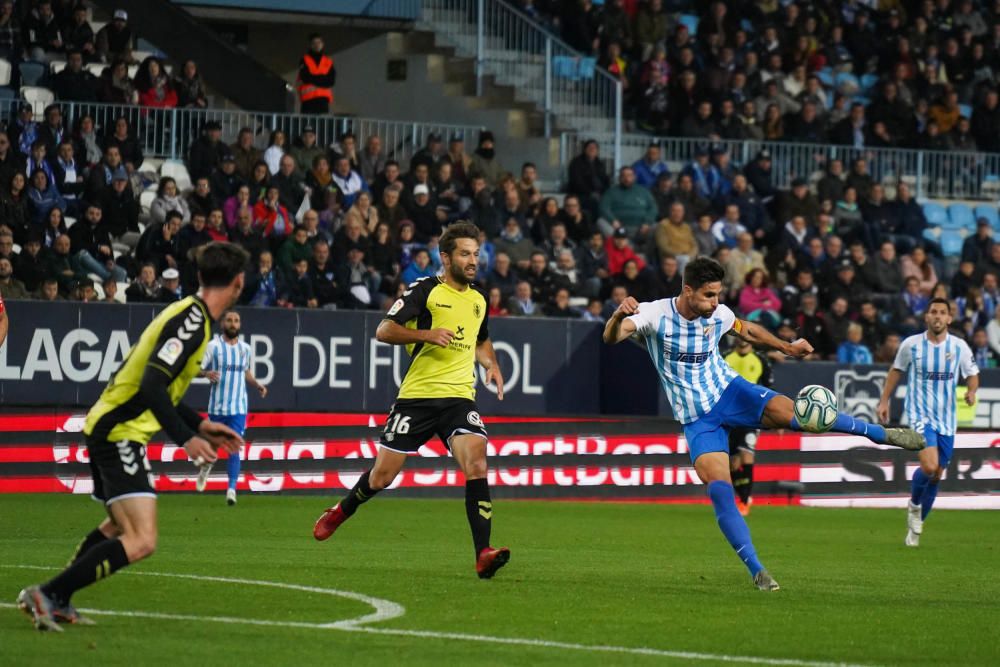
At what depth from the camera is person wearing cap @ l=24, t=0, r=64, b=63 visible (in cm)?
2586

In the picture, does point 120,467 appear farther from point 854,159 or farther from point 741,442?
point 854,159

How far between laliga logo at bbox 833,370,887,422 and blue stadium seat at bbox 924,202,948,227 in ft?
22.9

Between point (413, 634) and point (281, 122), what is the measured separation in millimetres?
18916

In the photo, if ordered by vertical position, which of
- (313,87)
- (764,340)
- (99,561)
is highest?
(313,87)

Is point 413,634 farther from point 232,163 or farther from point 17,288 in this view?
point 232,163

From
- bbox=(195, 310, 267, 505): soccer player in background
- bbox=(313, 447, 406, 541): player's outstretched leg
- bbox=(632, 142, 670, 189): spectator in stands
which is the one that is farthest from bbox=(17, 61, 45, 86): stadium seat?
bbox=(313, 447, 406, 541): player's outstretched leg

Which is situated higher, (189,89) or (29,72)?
(29,72)

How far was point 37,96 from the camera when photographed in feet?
82.5

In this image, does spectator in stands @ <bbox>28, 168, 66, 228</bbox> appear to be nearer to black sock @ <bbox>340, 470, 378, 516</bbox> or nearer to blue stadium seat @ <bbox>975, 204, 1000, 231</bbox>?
black sock @ <bbox>340, 470, 378, 516</bbox>

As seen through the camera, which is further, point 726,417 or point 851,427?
point 726,417

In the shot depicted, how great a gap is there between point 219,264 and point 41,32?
19.0 meters

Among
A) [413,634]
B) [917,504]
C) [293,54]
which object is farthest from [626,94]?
[413,634]

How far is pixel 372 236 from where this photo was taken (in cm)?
2461

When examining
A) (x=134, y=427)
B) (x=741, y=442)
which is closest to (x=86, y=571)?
(x=134, y=427)
